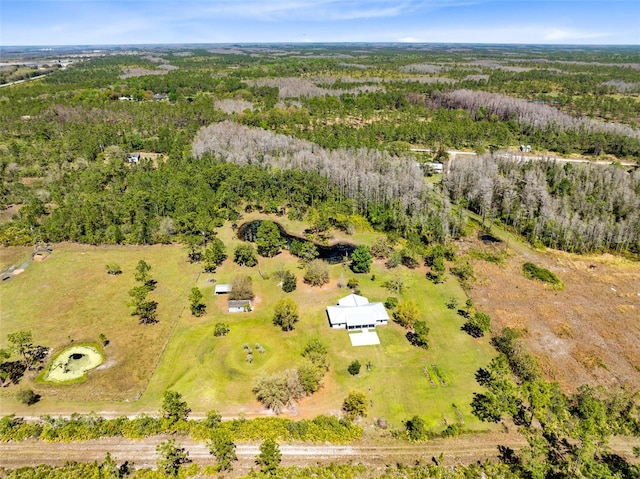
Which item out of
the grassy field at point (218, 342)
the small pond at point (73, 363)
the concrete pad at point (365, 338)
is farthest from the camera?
the concrete pad at point (365, 338)

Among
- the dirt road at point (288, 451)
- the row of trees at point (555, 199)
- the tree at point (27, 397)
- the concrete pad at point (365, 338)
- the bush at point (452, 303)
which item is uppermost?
the row of trees at point (555, 199)

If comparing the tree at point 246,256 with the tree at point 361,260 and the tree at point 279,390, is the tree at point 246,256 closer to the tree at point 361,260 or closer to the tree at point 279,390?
the tree at point 361,260

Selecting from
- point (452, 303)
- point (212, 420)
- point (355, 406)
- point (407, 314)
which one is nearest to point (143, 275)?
point (212, 420)

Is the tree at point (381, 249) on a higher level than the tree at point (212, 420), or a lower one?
higher

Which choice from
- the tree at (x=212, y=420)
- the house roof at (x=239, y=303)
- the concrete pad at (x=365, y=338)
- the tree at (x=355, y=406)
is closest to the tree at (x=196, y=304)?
the house roof at (x=239, y=303)

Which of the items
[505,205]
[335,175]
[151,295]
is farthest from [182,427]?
[505,205]

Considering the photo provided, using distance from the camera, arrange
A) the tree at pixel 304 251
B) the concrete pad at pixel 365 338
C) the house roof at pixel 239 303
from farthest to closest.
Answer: the tree at pixel 304 251 → the house roof at pixel 239 303 → the concrete pad at pixel 365 338

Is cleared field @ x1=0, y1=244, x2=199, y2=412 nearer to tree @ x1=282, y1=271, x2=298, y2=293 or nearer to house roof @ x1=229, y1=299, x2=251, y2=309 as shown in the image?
house roof @ x1=229, y1=299, x2=251, y2=309
